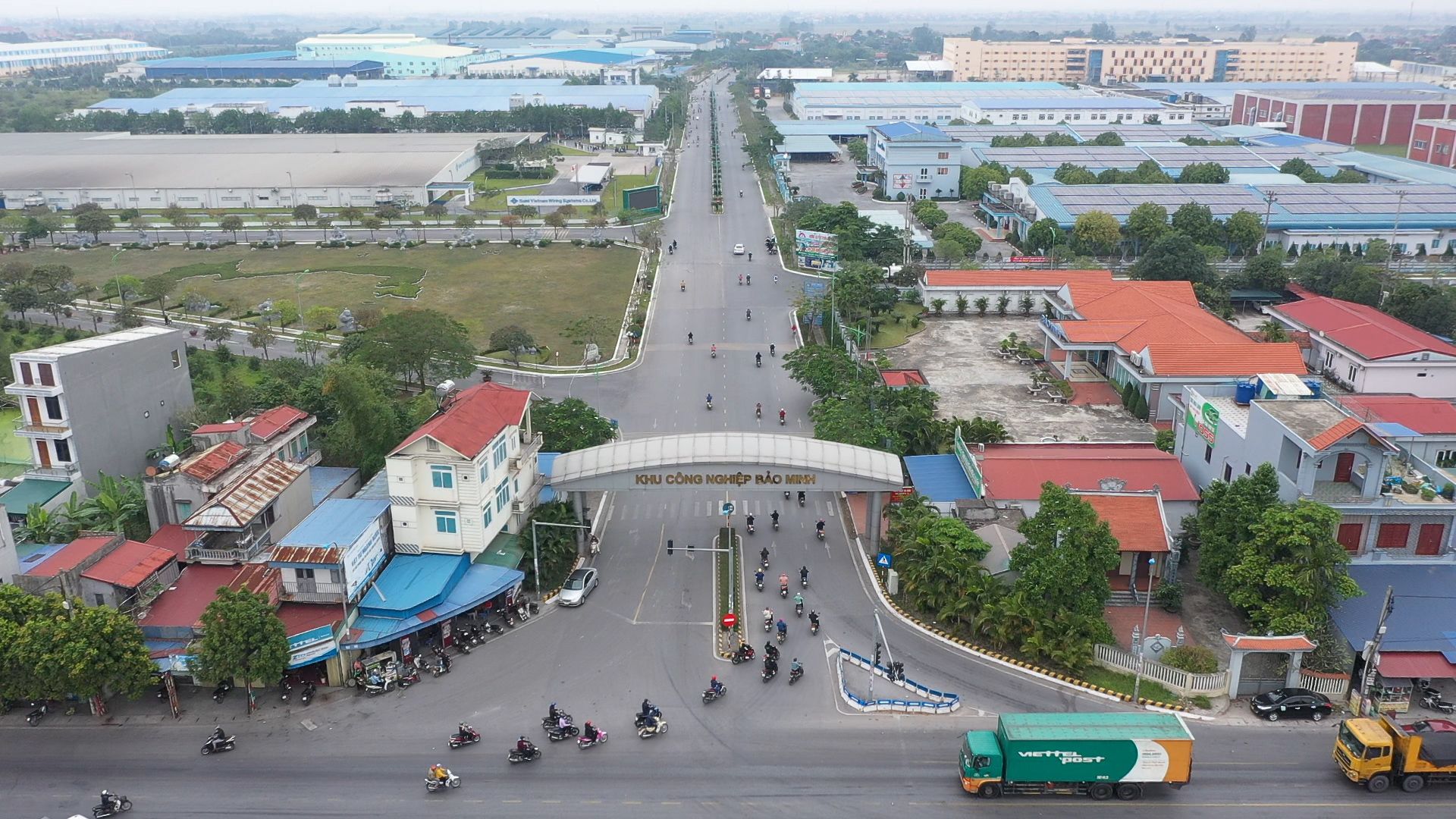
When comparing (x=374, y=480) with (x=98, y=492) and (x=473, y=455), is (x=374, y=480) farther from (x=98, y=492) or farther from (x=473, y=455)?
(x=98, y=492)

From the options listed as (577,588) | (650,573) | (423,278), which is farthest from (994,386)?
(423,278)

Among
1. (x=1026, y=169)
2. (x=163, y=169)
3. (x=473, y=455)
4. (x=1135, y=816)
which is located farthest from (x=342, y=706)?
(x=163, y=169)

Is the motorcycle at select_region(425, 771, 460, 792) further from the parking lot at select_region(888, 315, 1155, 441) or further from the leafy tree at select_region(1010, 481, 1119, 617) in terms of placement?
the parking lot at select_region(888, 315, 1155, 441)

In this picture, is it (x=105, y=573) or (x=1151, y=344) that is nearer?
(x=105, y=573)

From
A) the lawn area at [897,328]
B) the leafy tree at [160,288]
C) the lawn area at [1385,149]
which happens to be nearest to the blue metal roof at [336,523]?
the lawn area at [897,328]

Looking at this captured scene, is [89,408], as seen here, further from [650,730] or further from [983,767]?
[983,767]

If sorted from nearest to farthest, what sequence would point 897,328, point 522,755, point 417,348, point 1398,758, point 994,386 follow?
1. point 1398,758
2. point 522,755
3. point 417,348
4. point 994,386
5. point 897,328
